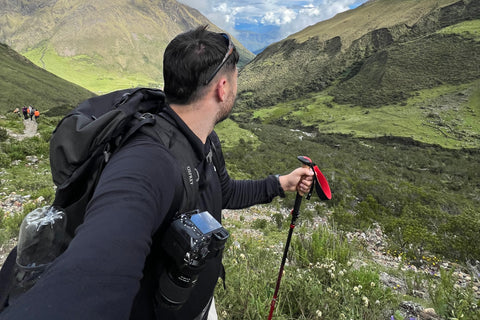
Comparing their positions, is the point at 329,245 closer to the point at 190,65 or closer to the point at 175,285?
the point at 175,285

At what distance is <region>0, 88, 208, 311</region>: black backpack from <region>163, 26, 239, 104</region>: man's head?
0.29 m

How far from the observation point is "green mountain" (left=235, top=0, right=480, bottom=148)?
53.4 metres

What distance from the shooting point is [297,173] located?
2502 millimetres

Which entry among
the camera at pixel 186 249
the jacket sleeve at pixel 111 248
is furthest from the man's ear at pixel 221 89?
the camera at pixel 186 249

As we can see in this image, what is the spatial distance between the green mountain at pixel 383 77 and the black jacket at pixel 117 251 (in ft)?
170

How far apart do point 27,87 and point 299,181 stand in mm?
90625

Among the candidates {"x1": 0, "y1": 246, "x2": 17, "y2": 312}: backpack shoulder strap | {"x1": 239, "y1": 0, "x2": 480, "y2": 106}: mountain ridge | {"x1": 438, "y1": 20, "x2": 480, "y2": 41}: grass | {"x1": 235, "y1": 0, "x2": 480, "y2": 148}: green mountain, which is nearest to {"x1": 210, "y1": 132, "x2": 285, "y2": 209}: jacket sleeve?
{"x1": 0, "y1": 246, "x2": 17, "y2": 312}: backpack shoulder strap

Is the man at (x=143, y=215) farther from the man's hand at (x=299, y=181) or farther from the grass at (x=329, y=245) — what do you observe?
the grass at (x=329, y=245)

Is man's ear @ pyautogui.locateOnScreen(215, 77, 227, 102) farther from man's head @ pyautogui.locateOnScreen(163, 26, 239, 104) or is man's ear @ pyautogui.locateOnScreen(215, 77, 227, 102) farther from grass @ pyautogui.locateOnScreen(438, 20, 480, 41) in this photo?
grass @ pyautogui.locateOnScreen(438, 20, 480, 41)

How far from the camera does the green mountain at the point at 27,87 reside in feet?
204

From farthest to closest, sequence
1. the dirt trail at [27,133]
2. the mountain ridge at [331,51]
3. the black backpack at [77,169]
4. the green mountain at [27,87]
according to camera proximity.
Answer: the mountain ridge at [331,51], the green mountain at [27,87], the dirt trail at [27,133], the black backpack at [77,169]

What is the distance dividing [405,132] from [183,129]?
55.7 meters

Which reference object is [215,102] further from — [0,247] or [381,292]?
[0,247]

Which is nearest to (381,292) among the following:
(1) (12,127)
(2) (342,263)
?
(2) (342,263)
